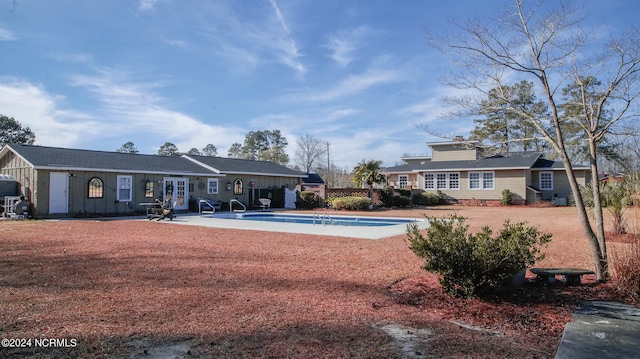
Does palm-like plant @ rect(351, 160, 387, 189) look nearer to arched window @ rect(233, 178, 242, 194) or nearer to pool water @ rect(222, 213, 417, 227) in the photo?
pool water @ rect(222, 213, 417, 227)

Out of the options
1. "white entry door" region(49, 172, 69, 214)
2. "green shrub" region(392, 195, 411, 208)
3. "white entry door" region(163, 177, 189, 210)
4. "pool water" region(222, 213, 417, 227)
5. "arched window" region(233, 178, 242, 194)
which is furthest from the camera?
"green shrub" region(392, 195, 411, 208)

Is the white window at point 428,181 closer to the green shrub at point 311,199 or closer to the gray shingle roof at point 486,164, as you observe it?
the gray shingle roof at point 486,164

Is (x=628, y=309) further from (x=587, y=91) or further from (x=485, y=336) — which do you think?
(x=587, y=91)

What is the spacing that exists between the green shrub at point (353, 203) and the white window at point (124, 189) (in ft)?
40.7

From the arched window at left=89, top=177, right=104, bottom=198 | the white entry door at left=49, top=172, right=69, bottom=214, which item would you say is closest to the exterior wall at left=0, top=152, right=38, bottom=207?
the white entry door at left=49, top=172, right=69, bottom=214

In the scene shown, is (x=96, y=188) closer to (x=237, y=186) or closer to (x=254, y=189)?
(x=237, y=186)

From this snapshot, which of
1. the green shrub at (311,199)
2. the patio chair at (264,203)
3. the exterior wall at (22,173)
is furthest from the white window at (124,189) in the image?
the green shrub at (311,199)

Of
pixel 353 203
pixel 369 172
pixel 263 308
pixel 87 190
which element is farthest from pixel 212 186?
pixel 263 308

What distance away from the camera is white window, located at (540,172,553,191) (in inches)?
1221

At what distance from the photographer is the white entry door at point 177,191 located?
23.5 meters

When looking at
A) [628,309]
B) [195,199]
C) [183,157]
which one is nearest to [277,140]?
[183,157]

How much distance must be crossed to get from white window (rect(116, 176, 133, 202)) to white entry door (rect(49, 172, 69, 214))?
2.46 m

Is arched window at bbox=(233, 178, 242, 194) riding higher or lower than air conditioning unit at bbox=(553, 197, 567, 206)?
higher

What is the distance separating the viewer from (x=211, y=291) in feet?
18.7
